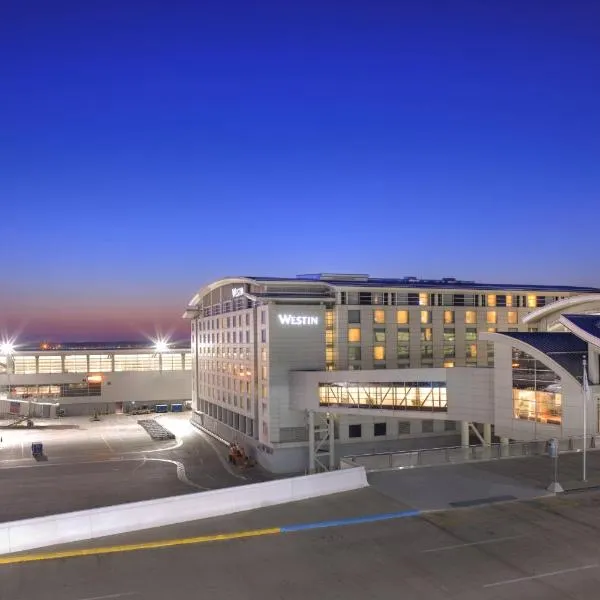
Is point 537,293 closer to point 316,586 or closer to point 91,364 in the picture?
point 316,586

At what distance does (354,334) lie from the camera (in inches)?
2731

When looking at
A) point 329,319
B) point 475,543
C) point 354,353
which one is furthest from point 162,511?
point 354,353

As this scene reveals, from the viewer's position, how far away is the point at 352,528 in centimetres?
2108

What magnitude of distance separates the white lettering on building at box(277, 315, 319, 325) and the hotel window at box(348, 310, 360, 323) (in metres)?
4.59

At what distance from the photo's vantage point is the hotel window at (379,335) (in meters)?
70.7

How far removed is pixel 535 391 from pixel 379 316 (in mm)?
31265

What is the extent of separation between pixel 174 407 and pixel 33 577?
314ft

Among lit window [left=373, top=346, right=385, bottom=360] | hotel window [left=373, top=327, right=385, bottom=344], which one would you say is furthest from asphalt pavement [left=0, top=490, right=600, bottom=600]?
hotel window [left=373, top=327, right=385, bottom=344]

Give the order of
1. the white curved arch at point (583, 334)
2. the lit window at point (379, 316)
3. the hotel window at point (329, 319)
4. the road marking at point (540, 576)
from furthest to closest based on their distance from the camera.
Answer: the lit window at point (379, 316), the hotel window at point (329, 319), the white curved arch at point (583, 334), the road marking at point (540, 576)

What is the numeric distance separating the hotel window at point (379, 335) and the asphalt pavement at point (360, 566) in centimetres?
4885

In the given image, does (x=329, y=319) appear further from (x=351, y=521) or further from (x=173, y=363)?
(x=173, y=363)

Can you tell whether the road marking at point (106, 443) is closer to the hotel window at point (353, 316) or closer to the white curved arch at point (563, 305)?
the hotel window at point (353, 316)

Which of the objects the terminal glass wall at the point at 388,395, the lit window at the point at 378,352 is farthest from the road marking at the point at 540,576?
the lit window at the point at 378,352

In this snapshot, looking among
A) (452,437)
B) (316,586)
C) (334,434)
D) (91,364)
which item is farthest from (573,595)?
(91,364)
